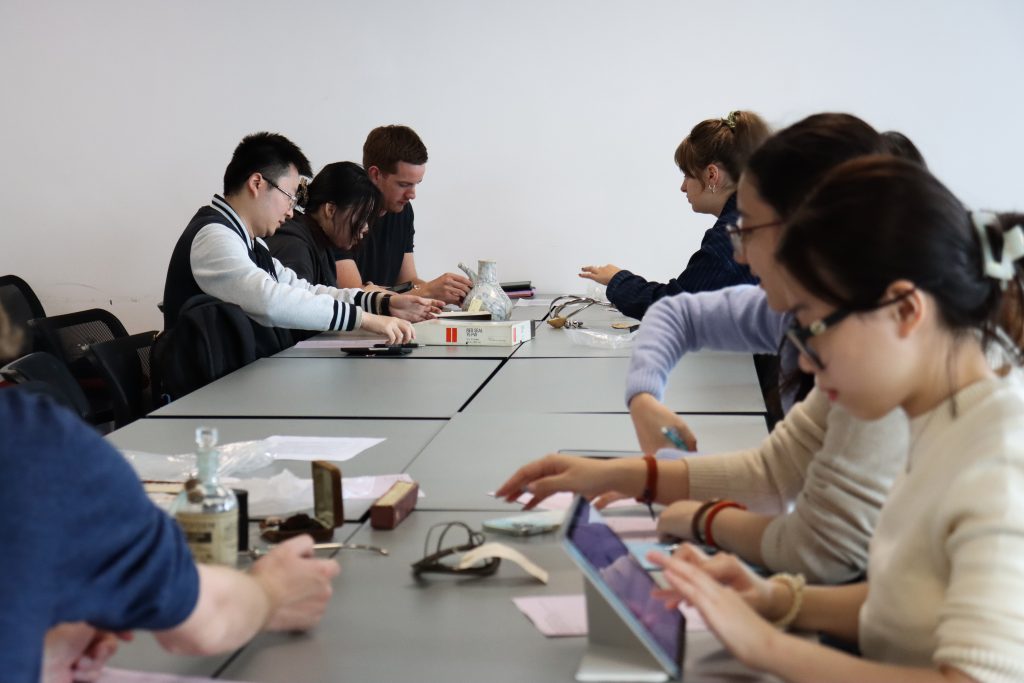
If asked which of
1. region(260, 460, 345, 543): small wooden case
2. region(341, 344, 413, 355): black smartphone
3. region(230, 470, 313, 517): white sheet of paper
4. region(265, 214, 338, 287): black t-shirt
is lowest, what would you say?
region(341, 344, 413, 355): black smartphone

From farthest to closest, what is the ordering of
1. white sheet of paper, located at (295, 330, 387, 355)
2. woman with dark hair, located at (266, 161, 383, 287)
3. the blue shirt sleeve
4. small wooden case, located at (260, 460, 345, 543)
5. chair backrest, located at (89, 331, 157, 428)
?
1. woman with dark hair, located at (266, 161, 383, 287)
2. white sheet of paper, located at (295, 330, 387, 355)
3. chair backrest, located at (89, 331, 157, 428)
4. small wooden case, located at (260, 460, 345, 543)
5. the blue shirt sleeve

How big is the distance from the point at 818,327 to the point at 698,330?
96 cm

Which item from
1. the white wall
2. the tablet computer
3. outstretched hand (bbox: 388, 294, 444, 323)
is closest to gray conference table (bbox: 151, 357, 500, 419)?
outstretched hand (bbox: 388, 294, 444, 323)

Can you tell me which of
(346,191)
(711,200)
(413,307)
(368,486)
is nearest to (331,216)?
(346,191)

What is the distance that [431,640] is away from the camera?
1135 millimetres

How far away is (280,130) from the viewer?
4949 millimetres

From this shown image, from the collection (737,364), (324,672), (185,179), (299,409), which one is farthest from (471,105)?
(324,672)

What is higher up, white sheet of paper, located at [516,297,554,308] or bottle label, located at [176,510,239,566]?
bottle label, located at [176,510,239,566]

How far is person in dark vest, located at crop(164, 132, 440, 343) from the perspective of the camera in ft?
10.2

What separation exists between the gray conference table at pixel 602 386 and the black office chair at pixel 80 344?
1411 millimetres

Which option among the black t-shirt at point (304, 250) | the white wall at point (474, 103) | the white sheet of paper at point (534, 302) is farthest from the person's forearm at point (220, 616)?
the white wall at point (474, 103)

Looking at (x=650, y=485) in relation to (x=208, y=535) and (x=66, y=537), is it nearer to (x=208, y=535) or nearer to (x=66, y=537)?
(x=208, y=535)

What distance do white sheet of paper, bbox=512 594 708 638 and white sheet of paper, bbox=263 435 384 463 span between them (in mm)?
731

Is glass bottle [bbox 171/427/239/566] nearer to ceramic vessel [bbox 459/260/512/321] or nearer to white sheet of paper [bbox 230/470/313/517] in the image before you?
white sheet of paper [bbox 230/470/313/517]
